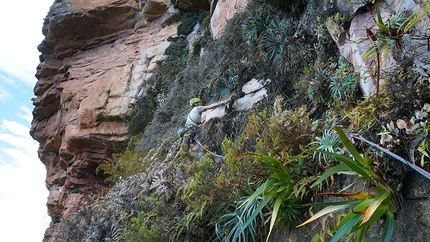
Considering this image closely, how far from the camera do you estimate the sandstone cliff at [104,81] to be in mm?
9688

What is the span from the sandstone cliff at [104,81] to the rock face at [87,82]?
4 centimetres

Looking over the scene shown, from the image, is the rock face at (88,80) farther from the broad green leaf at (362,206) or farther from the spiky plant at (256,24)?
the broad green leaf at (362,206)

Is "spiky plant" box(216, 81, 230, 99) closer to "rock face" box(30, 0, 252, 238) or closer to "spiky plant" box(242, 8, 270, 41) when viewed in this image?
"spiky plant" box(242, 8, 270, 41)

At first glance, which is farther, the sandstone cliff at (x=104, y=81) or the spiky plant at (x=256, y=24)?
the sandstone cliff at (x=104, y=81)

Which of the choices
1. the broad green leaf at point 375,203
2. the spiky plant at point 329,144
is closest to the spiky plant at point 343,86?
the spiky plant at point 329,144

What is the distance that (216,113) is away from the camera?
6832 mm

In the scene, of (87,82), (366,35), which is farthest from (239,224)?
(87,82)

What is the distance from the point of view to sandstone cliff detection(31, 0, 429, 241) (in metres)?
9.69

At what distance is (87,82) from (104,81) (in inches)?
50.5

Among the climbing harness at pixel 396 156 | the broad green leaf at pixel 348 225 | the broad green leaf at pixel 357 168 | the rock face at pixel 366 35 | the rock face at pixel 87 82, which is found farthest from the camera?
the rock face at pixel 87 82

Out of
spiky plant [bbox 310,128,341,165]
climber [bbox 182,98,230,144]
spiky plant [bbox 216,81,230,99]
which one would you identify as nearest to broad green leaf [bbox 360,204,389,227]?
spiky plant [bbox 310,128,341,165]

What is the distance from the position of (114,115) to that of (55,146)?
5.85 meters

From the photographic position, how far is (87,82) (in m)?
16.5

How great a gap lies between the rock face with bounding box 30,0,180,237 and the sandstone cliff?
0.15 ft
